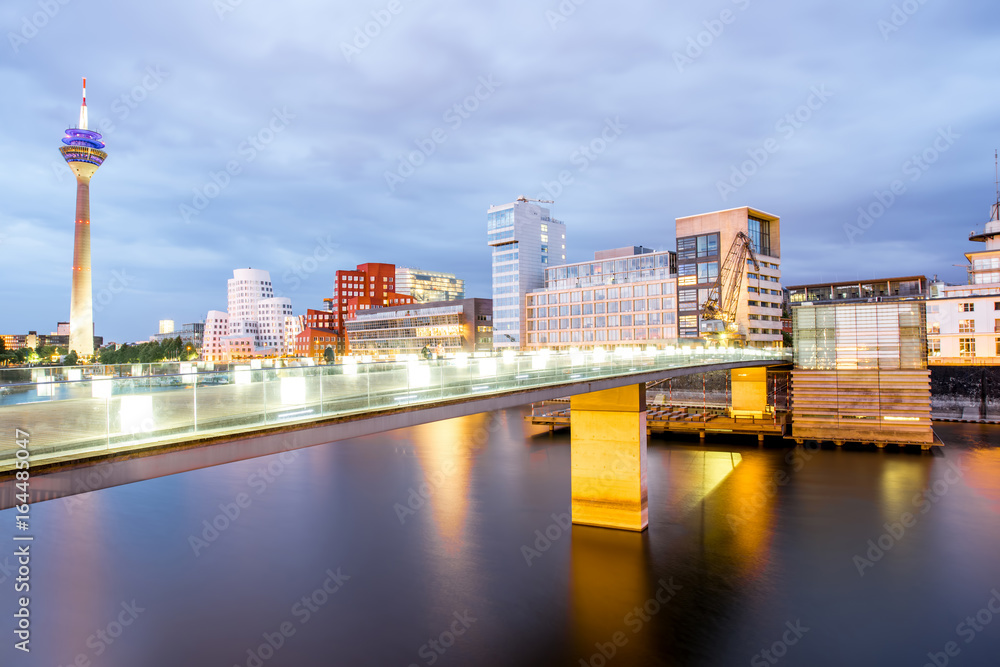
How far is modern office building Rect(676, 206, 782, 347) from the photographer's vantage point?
89438mm

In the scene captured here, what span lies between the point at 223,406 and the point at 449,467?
35316 millimetres

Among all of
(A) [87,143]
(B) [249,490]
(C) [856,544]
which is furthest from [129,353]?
(C) [856,544]

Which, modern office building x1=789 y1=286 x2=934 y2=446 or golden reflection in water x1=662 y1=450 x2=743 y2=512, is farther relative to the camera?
modern office building x1=789 y1=286 x2=934 y2=446

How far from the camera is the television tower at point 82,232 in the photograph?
3712 inches

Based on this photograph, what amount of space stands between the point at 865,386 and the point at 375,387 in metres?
48.5

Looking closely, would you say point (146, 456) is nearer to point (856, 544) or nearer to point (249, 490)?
point (856, 544)

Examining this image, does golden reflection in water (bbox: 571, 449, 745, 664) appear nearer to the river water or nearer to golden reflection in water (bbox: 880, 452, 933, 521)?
the river water

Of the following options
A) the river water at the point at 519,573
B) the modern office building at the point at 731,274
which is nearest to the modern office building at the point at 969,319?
the modern office building at the point at 731,274

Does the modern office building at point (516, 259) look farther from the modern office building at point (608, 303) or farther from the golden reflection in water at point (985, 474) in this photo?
the golden reflection in water at point (985, 474)

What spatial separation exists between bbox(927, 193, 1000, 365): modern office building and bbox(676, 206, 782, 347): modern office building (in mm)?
22759

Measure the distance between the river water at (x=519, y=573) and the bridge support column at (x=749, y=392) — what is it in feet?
70.6

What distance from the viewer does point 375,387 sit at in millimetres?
13312

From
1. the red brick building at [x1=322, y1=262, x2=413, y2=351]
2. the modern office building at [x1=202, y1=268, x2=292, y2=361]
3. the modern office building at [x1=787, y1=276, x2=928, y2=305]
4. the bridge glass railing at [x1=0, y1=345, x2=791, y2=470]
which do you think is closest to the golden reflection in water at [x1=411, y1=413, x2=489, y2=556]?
the bridge glass railing at [x1=0, y1=345, x2=791, y2=470]

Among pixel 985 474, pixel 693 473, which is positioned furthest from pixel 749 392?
pixel 693 473
